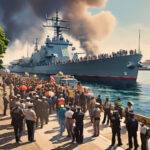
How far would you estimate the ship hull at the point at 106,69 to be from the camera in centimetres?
6581

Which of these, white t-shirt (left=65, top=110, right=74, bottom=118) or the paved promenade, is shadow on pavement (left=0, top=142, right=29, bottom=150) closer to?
the paved promenade

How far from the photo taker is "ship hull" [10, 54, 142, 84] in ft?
216

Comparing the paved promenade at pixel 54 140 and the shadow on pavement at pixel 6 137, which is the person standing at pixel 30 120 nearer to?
the paved promenade at pixel 54 140

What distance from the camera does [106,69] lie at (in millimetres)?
69500

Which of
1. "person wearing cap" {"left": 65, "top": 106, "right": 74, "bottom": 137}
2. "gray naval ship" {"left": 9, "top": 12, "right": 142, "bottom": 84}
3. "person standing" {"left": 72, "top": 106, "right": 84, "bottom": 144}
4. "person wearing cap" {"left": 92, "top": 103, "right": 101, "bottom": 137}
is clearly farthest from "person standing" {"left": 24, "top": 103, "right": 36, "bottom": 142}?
"gray naval ship" {"left": 9, "top": 12, "right": 142, "bottom": 84}

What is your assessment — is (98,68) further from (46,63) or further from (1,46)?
(1,46)

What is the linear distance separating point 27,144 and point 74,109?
264cm

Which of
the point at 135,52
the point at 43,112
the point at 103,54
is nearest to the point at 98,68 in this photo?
the point at 103,54

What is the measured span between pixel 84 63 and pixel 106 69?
6.54 metres

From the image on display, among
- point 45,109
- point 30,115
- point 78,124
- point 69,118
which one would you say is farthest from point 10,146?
point 45,109

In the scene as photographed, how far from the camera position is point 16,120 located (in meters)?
14.0

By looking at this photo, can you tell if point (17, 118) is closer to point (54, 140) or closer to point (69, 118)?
point (54, 140)

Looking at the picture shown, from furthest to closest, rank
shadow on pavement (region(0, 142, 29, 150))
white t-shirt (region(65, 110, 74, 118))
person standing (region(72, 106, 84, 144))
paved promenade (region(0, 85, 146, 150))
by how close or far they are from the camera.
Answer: white t-shirt (region(65, 110, 74, 118)) → person standing (region(72, 106, 84, 144)) → paved promenade (region(0, 85, 146, 150)) → shadow on pavement (region(0, 142, 29, 150))

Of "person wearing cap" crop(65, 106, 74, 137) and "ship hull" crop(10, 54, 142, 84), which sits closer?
"person wearing cap" crop(65, 106, 74, 137)
